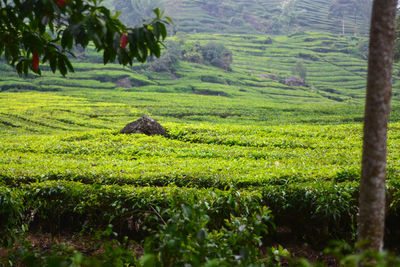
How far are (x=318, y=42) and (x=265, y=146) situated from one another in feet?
260

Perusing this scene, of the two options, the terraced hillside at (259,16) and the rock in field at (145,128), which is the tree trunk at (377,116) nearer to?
the rock in field at (145,128)

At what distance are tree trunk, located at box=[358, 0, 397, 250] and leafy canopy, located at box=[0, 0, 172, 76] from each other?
1731mm

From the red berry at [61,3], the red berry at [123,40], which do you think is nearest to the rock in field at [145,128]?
the red berry at [123,40]

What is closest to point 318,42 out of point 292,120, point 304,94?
point 304,94

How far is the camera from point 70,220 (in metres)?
5.35

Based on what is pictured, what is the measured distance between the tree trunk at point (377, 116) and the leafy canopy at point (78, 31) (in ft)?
5.68

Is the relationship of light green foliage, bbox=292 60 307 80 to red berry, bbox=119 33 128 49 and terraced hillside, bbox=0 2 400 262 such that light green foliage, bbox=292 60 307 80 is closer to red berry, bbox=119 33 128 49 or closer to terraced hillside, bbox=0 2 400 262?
terraced hillside, bbox=0 2 400 262

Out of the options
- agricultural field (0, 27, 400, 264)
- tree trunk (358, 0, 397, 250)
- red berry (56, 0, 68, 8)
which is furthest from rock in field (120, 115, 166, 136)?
tree trunk (358, 0, 397, 250)

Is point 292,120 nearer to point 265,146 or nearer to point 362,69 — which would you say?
point 265,146

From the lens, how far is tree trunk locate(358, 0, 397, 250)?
7.82 feet

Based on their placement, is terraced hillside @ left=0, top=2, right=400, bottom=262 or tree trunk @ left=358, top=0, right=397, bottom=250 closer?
tree trunk @ left=358, top=0, right=397, bottom=250

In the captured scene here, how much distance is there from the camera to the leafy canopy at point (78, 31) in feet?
8.74

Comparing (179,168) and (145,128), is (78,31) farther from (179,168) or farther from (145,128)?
(145,128)

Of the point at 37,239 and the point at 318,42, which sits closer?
the point at 37,239
